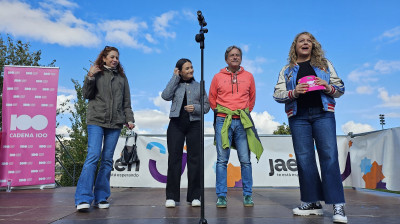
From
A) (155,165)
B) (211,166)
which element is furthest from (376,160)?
(155,165)

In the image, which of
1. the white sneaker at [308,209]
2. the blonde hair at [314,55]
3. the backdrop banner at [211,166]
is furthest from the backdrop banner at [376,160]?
the blonde hair at [314,55]

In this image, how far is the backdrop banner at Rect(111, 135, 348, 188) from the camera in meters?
6.61

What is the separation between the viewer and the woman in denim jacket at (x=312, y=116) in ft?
9.63

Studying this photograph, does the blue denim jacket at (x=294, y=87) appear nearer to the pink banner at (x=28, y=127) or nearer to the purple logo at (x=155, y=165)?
the purple logo at (x=155, y=165)

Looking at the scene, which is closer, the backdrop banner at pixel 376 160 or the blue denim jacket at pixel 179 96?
the blue denim jacket at pixel 179 96

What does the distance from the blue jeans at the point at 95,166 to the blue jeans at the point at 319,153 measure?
208 centimetres

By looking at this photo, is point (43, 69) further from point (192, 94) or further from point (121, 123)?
point (192, 94)

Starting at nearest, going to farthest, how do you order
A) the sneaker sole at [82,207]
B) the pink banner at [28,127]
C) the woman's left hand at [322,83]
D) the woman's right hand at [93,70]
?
1. the woman's left hand at [322,83]
2. the sneaker sole at [82,207]
3. the woman's right hand at [93,70]
4. the pink banner at [28,127]

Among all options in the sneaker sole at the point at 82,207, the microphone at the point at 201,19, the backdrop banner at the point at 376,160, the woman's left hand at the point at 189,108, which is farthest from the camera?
the backdrop banner at the point at 376,160

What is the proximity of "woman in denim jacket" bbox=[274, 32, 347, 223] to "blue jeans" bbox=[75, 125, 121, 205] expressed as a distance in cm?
198

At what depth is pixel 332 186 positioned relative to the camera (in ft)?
9.60

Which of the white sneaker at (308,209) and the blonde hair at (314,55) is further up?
the blonde hair at (314,55)

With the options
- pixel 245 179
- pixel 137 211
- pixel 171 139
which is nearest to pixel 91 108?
pixel 171 139

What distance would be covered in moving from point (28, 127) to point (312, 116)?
18.2ft
